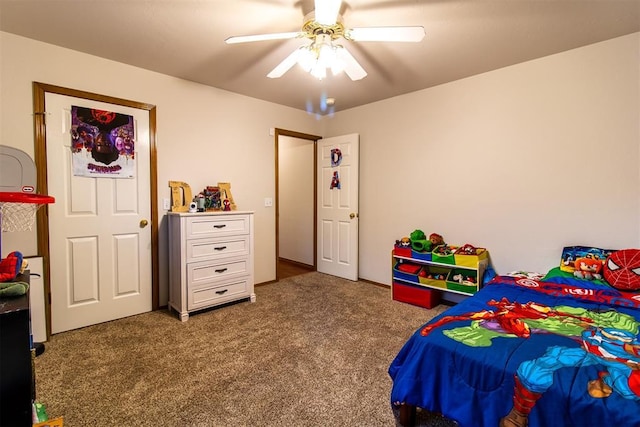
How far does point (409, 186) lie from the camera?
3.64m

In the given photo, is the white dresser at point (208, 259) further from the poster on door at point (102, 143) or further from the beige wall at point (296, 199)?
the beige wall at point (296, 199)

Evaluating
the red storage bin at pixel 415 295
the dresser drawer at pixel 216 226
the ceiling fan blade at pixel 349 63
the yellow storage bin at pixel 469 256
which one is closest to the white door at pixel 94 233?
the dresser drawer at pixel 216 226

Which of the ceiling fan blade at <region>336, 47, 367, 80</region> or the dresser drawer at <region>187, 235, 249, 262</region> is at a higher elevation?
the ceiling fan blade at <region>336, 47, 367, 80</region>

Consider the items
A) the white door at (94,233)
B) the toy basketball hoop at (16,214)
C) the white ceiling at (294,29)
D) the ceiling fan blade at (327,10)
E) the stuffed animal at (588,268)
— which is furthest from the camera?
the white door at (94,233)

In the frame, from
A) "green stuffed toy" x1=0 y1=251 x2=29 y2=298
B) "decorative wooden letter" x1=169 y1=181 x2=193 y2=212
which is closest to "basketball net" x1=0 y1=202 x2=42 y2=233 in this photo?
"green stuffed toy" x1=0 y1=251 x2=29 y2=298

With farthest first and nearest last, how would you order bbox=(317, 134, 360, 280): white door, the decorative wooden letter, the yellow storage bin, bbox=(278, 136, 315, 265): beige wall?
bbox=(278, 136, 315, 265): beige wall, bbox=(317, 134, 360, 280): white door, the decorative wooden letter, the yellow storage bin

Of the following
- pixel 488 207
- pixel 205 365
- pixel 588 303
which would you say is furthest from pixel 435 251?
pixel 205 365

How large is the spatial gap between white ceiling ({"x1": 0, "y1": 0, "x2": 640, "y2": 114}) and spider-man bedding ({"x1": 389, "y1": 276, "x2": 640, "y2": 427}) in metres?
1.88

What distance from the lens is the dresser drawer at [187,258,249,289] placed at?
9.64ft

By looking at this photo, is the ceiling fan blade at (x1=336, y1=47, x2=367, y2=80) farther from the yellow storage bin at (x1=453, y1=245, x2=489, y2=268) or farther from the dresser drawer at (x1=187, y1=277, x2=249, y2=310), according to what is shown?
the dresser drawer at (x1=187, y1=277, x2=249, y2=310)

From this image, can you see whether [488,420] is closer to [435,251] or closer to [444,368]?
[444,368]

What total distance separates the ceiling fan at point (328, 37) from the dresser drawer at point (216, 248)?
171cm

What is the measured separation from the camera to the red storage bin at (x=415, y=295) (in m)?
3.19

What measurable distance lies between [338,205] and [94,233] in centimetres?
277
